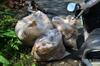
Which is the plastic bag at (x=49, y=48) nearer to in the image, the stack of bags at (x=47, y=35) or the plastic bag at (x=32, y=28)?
the stack of bags at (x=47, y=35)

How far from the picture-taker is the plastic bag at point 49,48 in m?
5.19

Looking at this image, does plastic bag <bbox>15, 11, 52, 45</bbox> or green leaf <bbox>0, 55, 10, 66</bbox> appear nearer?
green leaf <bbox>0, 55, 10, 66</bbox>

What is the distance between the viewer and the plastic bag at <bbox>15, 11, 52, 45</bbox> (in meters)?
5.53

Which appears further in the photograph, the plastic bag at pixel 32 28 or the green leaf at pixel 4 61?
the plastic bag at pixel 32 28

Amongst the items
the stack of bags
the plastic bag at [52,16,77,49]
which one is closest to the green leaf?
the stack of bags

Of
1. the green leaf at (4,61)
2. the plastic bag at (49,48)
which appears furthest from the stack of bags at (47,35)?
the green leaf at (4,61)

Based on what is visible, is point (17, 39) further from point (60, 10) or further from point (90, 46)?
point (90, 46)

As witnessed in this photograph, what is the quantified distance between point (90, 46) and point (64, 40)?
225 cm

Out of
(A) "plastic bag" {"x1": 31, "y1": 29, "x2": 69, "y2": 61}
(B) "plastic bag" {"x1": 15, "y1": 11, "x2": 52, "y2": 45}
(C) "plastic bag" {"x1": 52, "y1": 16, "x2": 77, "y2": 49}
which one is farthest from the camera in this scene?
(C) "plastic bag" {"x1": 52, "y1": 16, "x2": 77, "y2": 49}

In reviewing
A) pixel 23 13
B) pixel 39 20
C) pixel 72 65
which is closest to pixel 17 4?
pixel 23 13

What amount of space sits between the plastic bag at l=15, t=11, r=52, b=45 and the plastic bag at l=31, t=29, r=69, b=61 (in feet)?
0.65

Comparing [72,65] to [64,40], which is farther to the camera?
[64,40]

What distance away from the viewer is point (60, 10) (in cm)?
768

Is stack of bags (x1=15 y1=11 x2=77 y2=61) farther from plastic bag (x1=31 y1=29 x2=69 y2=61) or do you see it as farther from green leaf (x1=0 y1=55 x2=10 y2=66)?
green leaf (x1=0 y1=55 x2=10 y2=66)
